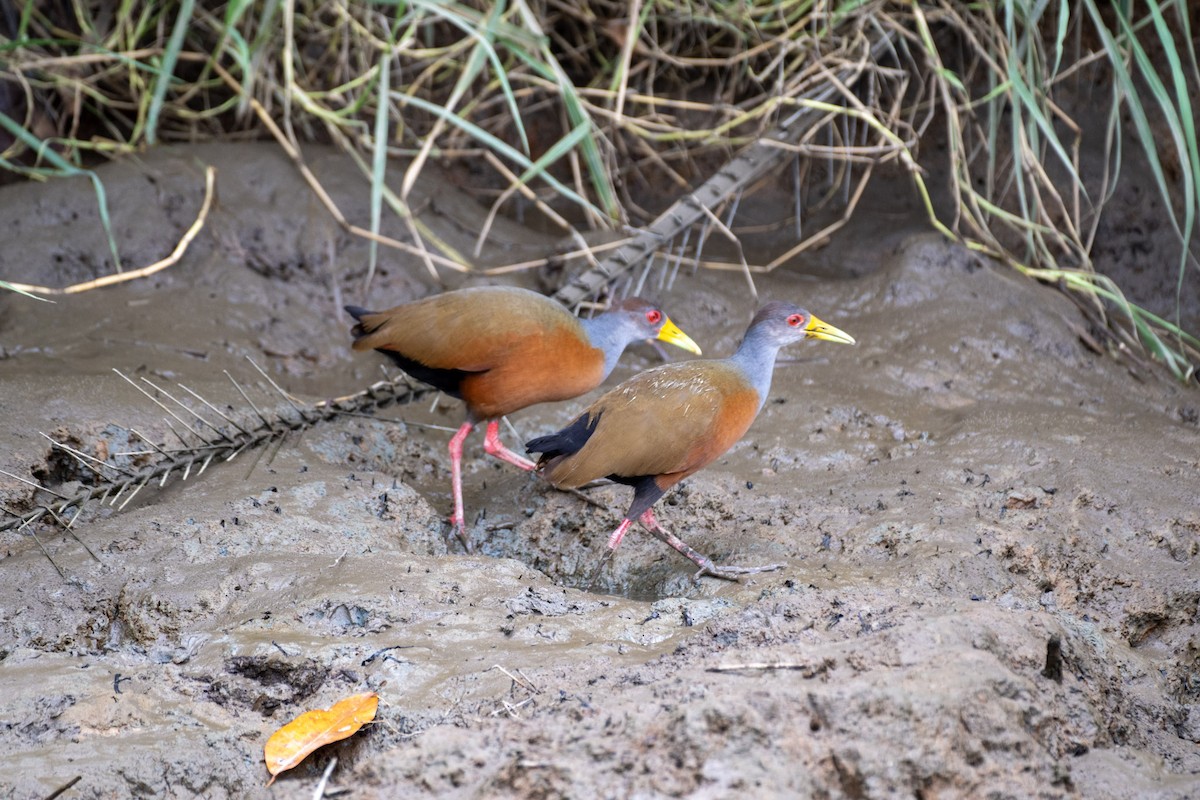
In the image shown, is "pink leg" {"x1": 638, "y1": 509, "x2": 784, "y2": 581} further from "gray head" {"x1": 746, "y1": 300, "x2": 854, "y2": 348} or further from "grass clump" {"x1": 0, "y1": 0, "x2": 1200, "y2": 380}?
"grass clump" {"x1": 0, "y1": 0, "x2": 1200, "y2": 380}

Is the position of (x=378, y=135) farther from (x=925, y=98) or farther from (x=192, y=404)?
(x=925, y=98)

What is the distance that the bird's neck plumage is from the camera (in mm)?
4164

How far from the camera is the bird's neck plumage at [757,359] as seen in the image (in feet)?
13.7

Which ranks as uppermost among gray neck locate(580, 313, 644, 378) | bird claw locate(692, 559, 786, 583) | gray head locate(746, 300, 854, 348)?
gray head locate(746, 300, 854, 348)

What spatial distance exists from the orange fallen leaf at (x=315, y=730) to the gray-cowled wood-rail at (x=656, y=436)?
4.05 ft

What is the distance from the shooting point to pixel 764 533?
3855 millimetres

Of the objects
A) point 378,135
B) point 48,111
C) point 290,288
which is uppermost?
point 378,135

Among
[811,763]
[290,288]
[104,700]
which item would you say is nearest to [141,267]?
[290,288]

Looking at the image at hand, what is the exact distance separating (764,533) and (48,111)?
14.5 feet

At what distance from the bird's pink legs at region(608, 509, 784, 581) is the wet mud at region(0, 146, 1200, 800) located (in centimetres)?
5

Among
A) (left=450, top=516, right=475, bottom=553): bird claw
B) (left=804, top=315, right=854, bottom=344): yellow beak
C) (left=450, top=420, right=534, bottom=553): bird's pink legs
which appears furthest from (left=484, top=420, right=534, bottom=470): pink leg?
(left=804, top=315, right=854, bottom=344): yellow beak

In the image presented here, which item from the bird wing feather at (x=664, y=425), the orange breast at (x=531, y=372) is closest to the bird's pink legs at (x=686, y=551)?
the bird wing feather at (x=664, y=425)

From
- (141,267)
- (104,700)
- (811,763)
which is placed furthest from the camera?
(141,267)

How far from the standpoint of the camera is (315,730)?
2.61m
